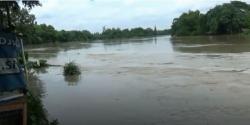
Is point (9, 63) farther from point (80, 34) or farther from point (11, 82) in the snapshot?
point (80, 34)

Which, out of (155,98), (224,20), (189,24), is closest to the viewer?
(155,98)

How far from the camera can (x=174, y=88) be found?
1614 cm

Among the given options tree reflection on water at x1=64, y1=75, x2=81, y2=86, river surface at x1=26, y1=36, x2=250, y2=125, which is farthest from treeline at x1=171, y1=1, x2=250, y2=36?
river surface at x1=26, y1=36, x2=250, y2=125

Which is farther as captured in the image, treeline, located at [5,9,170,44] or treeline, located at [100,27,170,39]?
treeline, located at [100,27,170,39]

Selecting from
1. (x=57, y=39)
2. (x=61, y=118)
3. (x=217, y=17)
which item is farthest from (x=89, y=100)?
(x=57, y=39)

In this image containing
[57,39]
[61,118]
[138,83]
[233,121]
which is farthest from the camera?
[57,39]

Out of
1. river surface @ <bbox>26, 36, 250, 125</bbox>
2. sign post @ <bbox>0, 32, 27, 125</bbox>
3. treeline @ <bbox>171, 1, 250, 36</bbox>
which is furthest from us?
treeline @ <bbox>171, 1, 250, 36</bbox>

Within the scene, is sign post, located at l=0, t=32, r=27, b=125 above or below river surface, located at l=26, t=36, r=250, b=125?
above

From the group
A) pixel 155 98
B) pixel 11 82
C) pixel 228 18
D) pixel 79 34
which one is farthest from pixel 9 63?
pixel 79 34

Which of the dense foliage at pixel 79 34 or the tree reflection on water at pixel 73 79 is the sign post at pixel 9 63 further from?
the dense foliage at pixel 79 34

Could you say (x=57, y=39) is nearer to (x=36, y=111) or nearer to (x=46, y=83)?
(x=46, y=83)

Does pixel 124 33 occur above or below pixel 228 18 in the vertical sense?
below

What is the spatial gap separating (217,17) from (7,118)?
83.3m

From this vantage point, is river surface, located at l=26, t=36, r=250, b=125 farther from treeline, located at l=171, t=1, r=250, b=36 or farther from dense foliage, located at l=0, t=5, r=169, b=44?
treeline, located at l=171, t=1, r=250, b=36
